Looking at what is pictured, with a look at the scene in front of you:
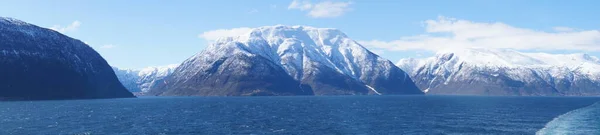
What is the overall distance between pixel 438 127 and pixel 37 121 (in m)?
102

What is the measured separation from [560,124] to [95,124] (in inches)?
4769

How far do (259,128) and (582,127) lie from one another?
80.1m

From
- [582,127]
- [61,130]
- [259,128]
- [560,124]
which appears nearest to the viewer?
[61,130]

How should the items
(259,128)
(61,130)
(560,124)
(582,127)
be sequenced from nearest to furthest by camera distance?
1. (61,130)
2. (259,128)
3. (582,127)
4. (560,124)

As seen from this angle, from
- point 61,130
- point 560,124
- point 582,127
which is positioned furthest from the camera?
point 560,124

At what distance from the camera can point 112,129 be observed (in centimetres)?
11650

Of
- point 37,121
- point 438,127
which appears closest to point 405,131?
point 438,127

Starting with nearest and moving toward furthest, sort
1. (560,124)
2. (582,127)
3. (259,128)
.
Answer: (259,128), (582,127), (560,124)

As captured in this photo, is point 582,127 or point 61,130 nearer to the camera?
point 61,130

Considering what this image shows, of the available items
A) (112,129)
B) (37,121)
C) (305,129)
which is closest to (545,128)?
(305,129)

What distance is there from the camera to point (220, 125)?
128 metres

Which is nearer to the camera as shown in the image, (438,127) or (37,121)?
(438,127)

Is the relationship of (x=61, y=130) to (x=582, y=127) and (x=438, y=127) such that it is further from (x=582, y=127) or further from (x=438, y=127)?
(x=582, y=127)

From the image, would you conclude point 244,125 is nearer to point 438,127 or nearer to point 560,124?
point 438,127
